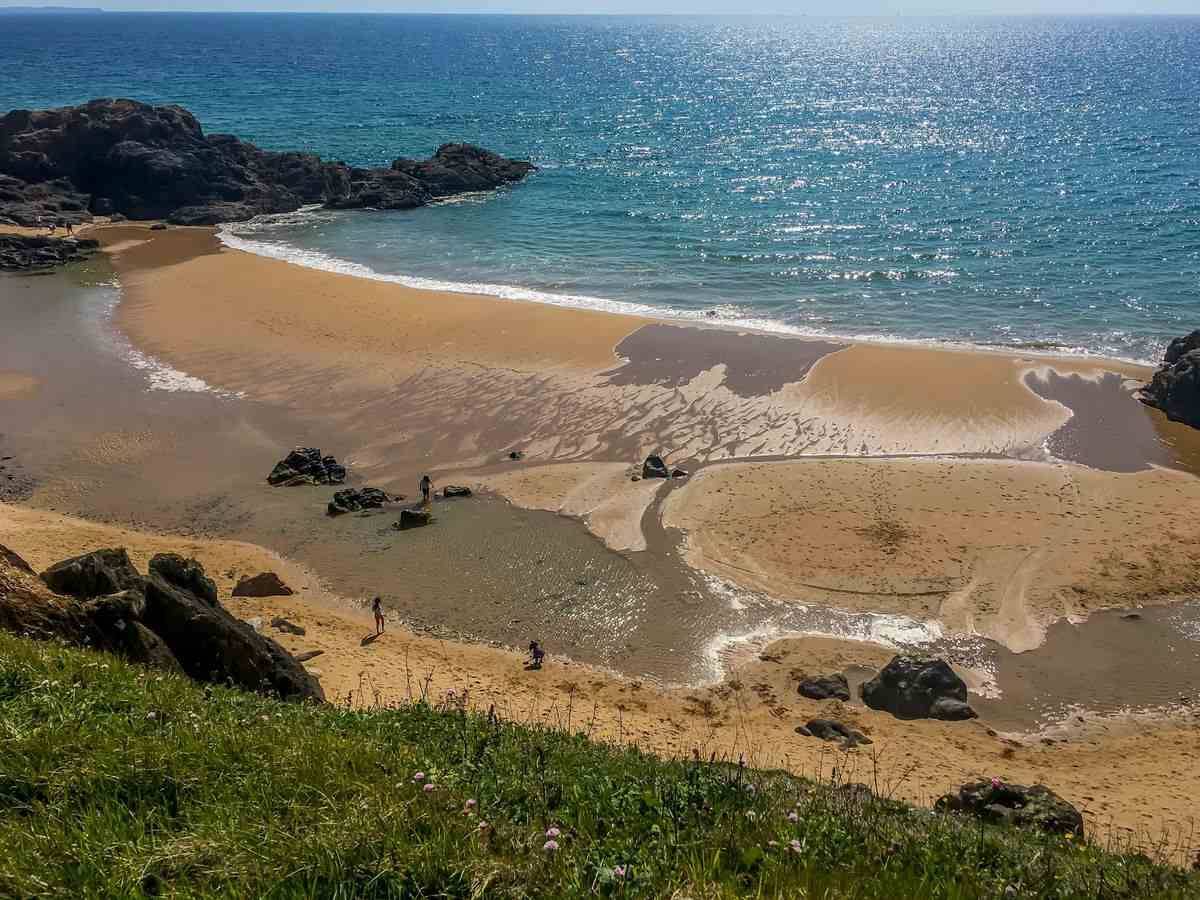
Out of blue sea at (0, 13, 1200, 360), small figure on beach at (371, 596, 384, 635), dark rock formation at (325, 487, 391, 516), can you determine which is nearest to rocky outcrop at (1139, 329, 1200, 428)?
blue sea at (0, 13, 1200, 360)

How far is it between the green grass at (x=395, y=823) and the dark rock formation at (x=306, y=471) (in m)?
14.3

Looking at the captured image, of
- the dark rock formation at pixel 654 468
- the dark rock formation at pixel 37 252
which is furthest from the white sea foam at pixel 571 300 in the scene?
the dark rock formation at pixel 654 468

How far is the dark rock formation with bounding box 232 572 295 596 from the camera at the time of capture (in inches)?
706

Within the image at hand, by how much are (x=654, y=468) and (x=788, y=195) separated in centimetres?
3786

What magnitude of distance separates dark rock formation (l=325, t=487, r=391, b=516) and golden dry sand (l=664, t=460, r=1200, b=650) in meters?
7.10

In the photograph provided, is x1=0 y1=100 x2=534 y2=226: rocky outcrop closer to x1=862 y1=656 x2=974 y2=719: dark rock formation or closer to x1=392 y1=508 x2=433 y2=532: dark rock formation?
x1=392 y1=508 x2=433 y2=532: dark rock formation

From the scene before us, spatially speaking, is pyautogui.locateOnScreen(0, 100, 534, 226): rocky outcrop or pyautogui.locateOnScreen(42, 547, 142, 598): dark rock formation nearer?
pyautogui.locateOnScreen(42, 547, 142, 598): dark rock formation

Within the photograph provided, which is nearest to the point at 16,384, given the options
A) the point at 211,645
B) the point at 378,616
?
the point at 378,616

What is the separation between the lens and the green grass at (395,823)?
5199mm

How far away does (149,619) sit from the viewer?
38.2ft

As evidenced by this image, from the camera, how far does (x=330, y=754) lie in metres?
6.64

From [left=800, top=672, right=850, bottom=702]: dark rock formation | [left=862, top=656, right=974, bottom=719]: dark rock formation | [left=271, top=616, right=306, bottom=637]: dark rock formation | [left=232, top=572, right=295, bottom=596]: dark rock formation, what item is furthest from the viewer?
[left=232, top=572, right=295, bottom=596]: dark rock formation

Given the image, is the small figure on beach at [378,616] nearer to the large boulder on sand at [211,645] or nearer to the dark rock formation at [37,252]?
the large boulder on sand at [211,645]

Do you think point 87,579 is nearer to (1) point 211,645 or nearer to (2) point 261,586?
(1) point 211,645
